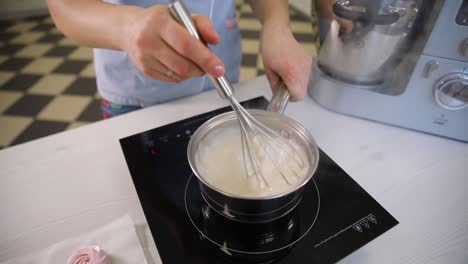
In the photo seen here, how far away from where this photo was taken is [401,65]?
1.56 feet

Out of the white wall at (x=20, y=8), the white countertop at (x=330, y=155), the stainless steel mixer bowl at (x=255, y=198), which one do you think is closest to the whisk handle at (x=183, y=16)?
the stainless steel mixer bowl at (x=255, y=198)

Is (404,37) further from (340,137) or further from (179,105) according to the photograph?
(179,105)

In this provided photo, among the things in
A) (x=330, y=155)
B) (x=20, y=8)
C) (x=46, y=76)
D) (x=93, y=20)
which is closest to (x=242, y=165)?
(x=330, y=155)

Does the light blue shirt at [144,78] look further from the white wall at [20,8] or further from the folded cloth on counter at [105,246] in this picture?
the white wall at [20,8]

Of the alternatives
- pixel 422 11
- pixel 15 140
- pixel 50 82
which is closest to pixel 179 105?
pixel 422 11

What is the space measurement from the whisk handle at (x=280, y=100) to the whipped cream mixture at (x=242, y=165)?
0.05 meters

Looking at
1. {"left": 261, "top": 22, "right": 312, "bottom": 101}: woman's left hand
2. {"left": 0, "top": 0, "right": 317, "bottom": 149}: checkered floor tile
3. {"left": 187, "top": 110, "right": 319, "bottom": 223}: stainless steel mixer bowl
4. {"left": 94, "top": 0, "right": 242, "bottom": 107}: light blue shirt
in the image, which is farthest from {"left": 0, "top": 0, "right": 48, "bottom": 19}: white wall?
{"left": 187, "top": 110, "right": 319, "bottom": 223}: stainless steel mixer bowl

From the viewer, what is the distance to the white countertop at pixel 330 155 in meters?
0.36

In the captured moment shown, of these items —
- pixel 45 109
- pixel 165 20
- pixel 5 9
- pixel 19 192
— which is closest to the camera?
pixel 165 20

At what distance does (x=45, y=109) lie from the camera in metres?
1.40

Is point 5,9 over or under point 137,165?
under

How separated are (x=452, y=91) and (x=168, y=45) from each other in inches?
15.9

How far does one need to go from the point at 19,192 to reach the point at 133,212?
6.4 inches

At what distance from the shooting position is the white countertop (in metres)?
0.36
